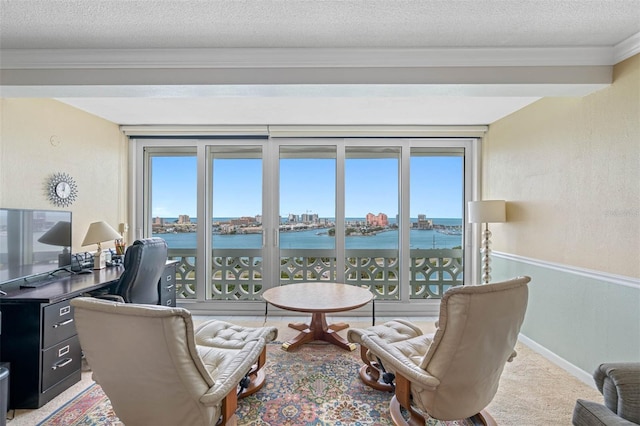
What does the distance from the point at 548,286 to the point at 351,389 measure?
2042 mm

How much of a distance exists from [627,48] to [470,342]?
225 cm

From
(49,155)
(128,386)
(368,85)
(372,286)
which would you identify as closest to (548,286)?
(372,286)

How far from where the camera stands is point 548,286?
8.67ft

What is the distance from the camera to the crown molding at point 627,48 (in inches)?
73.7

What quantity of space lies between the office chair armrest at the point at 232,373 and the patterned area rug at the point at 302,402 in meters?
0.46

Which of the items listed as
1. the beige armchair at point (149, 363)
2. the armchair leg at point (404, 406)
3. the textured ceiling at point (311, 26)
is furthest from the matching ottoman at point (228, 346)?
the textured ceiling at point (311, 26)

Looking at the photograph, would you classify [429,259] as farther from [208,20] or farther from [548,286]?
[208,20]

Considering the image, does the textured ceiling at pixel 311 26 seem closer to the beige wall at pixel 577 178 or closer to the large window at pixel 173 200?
the beige wall at pixel 577 178

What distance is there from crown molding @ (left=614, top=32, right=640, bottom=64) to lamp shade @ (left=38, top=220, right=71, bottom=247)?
4560 millimetres

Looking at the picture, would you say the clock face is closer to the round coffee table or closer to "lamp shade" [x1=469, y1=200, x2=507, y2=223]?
the round coffee table

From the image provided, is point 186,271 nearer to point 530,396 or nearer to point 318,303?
point 318,303

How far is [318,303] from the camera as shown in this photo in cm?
258

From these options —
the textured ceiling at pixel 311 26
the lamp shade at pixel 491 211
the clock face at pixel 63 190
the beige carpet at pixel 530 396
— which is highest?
the textured ceiling at pixel 311 26

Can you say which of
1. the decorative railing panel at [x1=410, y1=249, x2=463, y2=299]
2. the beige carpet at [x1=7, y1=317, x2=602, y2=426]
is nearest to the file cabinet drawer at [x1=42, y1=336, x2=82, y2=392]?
the beige carpet at [x1=7, y1=317, x2=602, y2=426]
